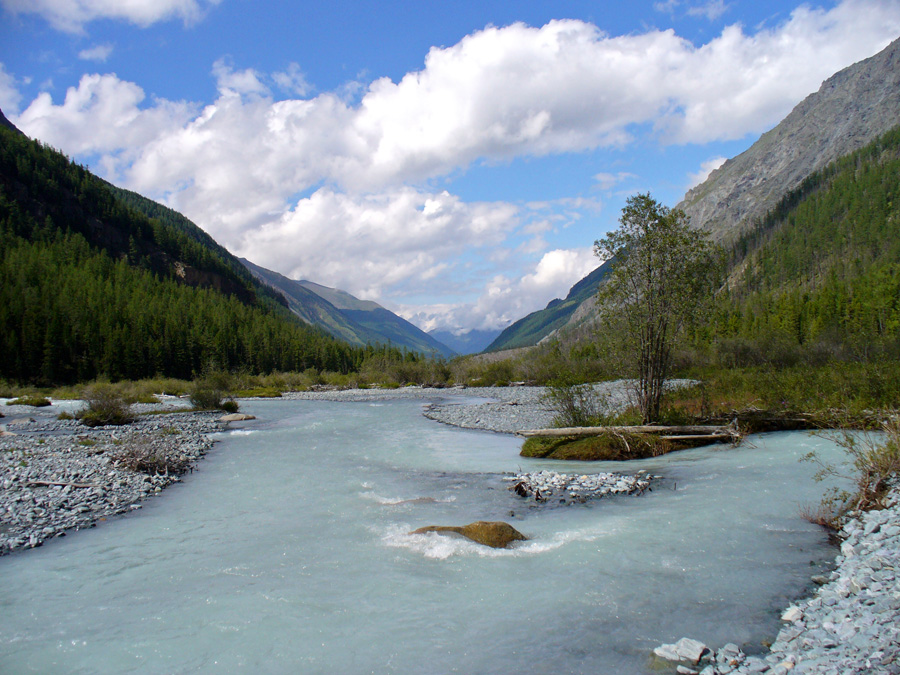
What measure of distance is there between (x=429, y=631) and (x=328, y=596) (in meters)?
2.03

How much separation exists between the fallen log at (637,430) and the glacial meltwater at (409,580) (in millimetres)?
3561

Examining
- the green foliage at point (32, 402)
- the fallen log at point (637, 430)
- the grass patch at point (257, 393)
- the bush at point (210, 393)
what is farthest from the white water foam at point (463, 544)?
the grass patch at point (257, 393)

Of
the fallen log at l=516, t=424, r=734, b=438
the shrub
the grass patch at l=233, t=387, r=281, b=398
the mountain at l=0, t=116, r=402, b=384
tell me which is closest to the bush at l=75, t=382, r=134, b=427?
the shrub

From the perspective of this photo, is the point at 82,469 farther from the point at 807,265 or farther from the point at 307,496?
the point at 807,265

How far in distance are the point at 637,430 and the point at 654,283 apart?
657 centimetres

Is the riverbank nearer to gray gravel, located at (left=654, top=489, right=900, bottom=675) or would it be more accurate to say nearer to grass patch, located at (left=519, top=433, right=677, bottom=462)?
gray gravel, located at (left=654, top=489, right=900, bottom=675)

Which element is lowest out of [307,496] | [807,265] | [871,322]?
[307,496]

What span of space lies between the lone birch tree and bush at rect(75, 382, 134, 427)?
31598 millimetres

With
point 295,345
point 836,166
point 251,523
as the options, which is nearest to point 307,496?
point 251,523

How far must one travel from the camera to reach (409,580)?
8.03 m

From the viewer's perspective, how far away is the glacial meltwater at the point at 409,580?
19.7ft

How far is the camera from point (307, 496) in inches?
541

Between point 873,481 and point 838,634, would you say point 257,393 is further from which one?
point 838,634

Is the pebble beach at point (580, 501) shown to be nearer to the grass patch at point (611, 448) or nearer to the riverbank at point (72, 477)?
the riverbank at point (72, 477)
